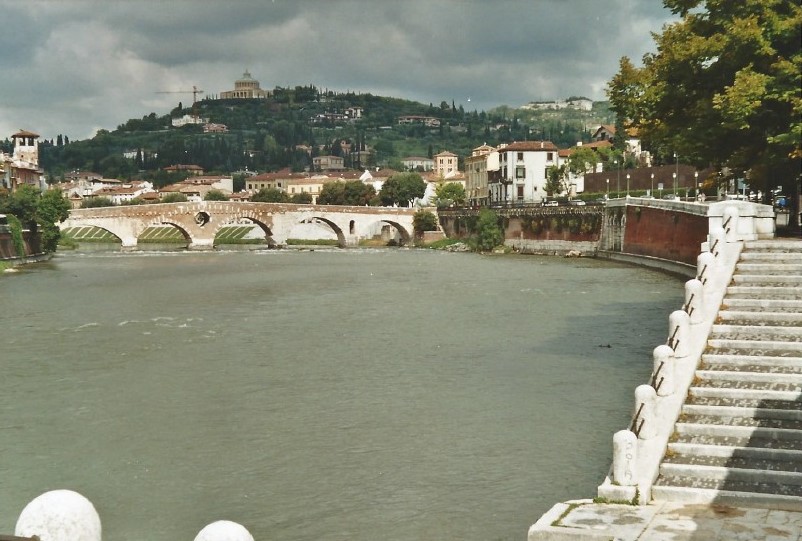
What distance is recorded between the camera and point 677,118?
24328 mm

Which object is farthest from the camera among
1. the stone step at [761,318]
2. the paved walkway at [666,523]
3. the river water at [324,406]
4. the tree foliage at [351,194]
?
the tree foliage at [351,194]

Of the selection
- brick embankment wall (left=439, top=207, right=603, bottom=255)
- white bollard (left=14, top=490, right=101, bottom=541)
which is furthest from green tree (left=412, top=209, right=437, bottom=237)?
white bollard (left=14, top=490, right=101, bottom=541)

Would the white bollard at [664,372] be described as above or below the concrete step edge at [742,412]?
above

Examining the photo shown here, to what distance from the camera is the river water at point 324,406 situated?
12930mm

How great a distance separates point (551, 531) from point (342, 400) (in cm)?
1061

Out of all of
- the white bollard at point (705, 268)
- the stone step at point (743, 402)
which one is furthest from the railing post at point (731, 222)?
the stone step at point (743, 402)

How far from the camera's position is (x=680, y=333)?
38.6 ft

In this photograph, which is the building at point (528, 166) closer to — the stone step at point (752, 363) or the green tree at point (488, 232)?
the green tree at point (488, 232)

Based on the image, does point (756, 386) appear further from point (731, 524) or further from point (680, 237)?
point (680, 237)

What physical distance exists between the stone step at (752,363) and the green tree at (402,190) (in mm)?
115228

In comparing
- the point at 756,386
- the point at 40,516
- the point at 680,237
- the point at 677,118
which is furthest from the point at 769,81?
the point at 680,237

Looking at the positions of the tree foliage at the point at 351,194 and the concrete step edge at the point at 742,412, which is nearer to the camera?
the concrete step edge at the point at 742,412


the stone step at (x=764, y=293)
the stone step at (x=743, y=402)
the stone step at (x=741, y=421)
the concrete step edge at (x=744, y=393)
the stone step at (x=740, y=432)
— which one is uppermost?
the stone step at (x=764, y=293)

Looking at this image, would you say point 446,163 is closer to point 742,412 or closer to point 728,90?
point 728,90
